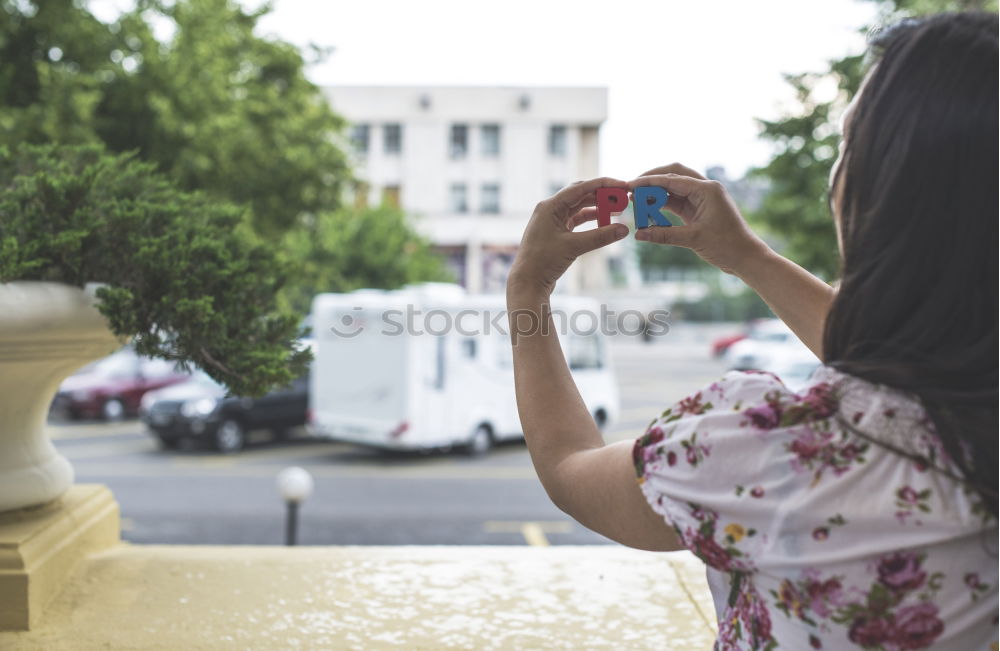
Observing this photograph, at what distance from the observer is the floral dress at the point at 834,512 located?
0.92 meters

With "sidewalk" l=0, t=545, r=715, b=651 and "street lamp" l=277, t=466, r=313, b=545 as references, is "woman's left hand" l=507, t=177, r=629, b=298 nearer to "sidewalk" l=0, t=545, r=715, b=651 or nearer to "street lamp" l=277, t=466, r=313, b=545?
"sidewalk" l=0, t=545, r=715, b=651

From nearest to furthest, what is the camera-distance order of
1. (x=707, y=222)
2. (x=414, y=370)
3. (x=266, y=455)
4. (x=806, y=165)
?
(x=707, y=222) < (x=414, y=370) < (x=266, y=455) < (x=806, y=165)

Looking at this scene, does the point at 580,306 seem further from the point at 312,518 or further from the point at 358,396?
the point at 312,518

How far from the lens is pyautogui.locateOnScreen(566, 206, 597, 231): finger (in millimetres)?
1247

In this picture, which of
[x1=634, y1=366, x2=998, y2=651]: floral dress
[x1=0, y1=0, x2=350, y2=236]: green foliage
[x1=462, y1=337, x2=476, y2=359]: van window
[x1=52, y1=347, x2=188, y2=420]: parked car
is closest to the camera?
[x1=634, y1=366, x2=998, y2=651]: floral dress

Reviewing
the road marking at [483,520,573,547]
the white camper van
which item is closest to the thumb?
the road marking at [483,520,573,547]

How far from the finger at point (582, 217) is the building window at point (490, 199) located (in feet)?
129

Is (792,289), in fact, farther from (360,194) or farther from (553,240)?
(360,194)

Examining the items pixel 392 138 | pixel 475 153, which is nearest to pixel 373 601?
pixel 475 153

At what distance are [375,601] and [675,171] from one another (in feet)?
4.37

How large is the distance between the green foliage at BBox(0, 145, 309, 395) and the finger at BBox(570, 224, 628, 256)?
1.02 meters

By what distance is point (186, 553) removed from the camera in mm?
2572

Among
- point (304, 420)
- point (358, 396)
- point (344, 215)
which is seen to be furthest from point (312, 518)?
point (344, 215)

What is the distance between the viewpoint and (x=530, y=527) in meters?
9.86
